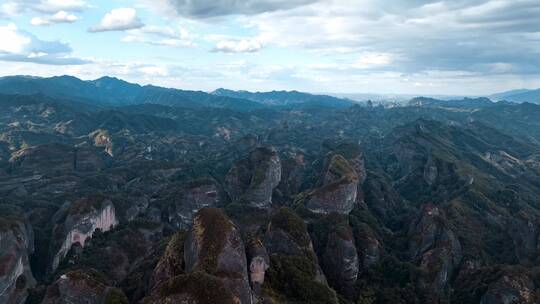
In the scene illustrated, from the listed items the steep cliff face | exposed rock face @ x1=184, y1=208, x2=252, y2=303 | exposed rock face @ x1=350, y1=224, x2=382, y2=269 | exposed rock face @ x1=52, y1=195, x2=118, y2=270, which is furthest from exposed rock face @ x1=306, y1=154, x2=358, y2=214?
exposed rock face @ x1=184, y1=208, x2=252, y2=303

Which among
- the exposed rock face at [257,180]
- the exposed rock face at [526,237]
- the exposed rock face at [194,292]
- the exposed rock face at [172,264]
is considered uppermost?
the exposed rock face at [194,292]

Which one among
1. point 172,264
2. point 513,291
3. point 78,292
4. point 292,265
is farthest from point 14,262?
point 513,291

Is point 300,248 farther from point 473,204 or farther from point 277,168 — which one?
point 473,204

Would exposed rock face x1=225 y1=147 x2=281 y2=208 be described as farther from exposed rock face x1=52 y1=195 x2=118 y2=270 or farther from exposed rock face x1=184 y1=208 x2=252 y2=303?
exposed rock face x1=184 y1=208 x2=252 y2=303

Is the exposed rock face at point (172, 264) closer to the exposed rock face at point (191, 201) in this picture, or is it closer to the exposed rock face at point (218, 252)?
the exposed rock face at point (218, 252)

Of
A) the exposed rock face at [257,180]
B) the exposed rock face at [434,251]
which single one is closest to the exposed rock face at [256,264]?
the exposed rock face at [434,251]
